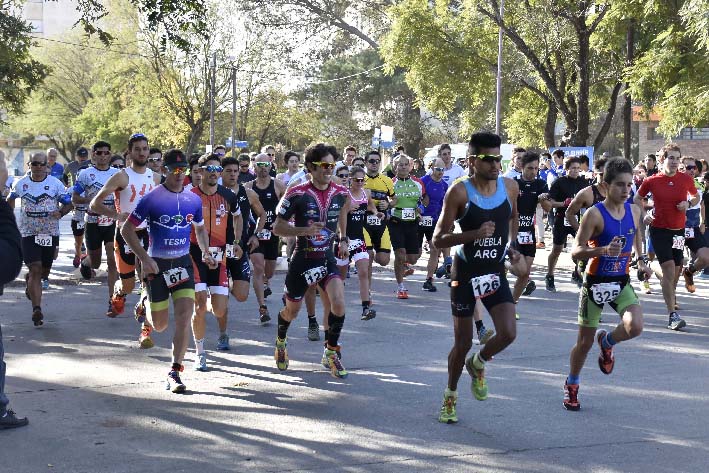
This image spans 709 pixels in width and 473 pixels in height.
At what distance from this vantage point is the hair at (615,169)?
283 inches

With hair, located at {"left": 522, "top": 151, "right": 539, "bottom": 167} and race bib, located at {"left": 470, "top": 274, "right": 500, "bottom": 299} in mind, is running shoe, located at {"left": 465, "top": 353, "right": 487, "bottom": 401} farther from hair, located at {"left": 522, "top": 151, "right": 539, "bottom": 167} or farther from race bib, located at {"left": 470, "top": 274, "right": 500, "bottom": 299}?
hair, located at {"left": 522, "top": 151, "right": 539, "bottom": 167}

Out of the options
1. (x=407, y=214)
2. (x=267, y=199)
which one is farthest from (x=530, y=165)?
(x=267, y=199)

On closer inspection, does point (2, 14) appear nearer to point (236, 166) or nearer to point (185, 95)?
point (236, 166)

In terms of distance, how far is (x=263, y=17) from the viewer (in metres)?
44.4

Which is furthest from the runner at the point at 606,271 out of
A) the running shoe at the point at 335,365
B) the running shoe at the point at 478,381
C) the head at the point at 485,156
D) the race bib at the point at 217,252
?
the race bib at the point at 217,252

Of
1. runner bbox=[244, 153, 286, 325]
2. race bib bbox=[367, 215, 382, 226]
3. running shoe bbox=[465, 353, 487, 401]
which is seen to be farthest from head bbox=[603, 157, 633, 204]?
race bib bbox=[367, 215, 382, 226]

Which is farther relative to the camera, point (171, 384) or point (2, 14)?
point (2, 14)

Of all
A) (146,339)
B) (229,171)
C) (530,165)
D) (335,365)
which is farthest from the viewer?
(530,165)

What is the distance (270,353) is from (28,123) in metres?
62.3

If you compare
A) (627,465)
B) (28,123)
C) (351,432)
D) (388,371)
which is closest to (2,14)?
(388,371)

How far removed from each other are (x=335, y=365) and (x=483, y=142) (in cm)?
256

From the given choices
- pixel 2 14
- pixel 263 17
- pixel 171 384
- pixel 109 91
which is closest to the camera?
pixel 171 384

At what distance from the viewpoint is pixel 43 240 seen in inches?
456

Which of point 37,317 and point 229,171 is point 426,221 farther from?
point 37,317
